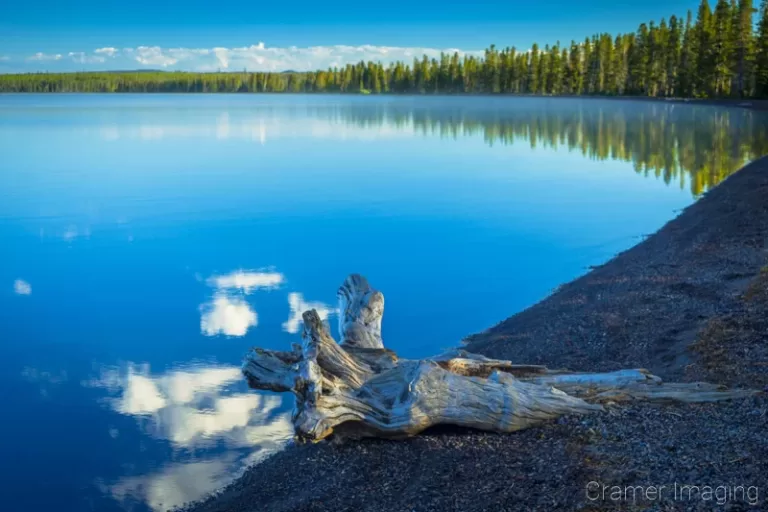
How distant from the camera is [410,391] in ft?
18.6

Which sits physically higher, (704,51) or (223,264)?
(704,51)

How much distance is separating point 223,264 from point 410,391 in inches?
382

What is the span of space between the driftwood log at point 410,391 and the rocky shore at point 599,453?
15 cm

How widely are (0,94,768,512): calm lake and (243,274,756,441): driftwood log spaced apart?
1.54 meters

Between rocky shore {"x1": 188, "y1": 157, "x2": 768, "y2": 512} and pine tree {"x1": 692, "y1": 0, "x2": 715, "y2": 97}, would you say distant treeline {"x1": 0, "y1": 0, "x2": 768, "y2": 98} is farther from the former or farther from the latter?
rocky shore {"x1": 188, "y1": 157, "x2": 768, "y2": 512}

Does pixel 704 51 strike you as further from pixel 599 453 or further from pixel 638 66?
pixel 599 453

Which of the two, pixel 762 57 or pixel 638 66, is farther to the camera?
pixel 638 66

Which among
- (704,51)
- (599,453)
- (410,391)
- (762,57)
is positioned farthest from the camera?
(704,51)

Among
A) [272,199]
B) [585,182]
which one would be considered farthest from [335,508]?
[585,182]

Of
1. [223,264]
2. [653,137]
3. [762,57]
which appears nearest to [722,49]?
[762,57]

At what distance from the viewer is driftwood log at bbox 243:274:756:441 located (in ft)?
18.1

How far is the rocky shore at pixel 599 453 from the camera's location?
15.0 feet

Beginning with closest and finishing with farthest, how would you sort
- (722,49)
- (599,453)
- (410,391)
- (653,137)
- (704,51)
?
(599,453)
(410,391)
(653,137)
(722,49)
(704,51)

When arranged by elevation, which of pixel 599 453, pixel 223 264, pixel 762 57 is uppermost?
pixel 762 57
